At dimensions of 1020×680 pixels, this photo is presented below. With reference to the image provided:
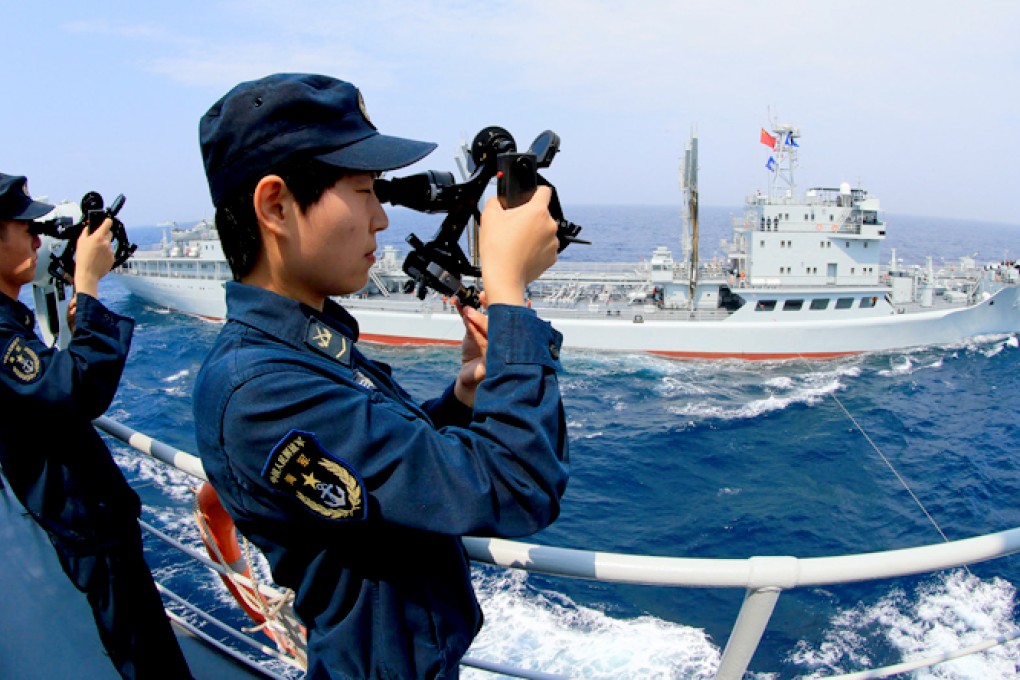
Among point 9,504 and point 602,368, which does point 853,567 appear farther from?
point 602,368

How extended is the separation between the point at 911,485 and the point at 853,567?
12858 mm

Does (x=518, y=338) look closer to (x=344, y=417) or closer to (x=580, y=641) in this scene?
(x=344, y=417)

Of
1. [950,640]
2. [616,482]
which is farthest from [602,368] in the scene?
[950,640]

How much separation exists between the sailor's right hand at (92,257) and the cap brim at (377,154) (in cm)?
146

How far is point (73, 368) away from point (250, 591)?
82cm

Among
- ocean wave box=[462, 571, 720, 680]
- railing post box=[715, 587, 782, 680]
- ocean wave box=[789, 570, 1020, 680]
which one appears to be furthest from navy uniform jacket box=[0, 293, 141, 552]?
ocean wave box=[789, 570, 1020, 680]

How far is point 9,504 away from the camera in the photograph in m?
2.88

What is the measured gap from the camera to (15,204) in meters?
2.11

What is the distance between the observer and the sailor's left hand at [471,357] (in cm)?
119

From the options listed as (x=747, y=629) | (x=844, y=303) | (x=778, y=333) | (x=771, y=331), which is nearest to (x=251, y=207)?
(x=747, y=629)

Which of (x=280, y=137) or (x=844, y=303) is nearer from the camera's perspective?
(x=280, y=137)

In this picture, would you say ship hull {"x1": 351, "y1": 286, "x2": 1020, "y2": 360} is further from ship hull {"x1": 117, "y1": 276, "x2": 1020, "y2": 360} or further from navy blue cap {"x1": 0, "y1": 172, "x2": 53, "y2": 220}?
navy blue cap {"x1": 0, "y1": 172, "x2": 53, "y2": 220}

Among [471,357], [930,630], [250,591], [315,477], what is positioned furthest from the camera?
[930,630]

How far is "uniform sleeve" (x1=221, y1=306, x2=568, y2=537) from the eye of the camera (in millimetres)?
853
